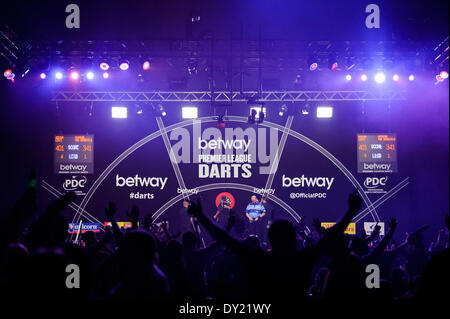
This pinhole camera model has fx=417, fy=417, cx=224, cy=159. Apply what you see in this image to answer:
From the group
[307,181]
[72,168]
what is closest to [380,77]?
[307,181]

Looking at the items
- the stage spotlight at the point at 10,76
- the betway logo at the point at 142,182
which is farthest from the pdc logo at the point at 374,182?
the stage spotlight at the point at 10,76

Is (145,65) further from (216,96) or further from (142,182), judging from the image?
(142,182)

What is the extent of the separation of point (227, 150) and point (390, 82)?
533 centimetres

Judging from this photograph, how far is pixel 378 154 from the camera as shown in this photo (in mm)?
13109

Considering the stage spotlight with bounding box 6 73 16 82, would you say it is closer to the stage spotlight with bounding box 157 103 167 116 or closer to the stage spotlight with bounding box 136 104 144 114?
the stage spotlight with bounding box 136 104 144 114

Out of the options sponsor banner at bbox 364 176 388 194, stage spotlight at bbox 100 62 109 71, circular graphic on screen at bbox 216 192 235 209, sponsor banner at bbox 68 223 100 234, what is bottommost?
sponsor banner at bbox 68 223 100 234

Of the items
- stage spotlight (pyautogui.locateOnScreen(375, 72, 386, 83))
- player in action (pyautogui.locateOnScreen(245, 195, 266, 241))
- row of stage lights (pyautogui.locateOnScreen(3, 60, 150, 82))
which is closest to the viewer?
row of stage lights (pyautogui.locateOnScreen(3, 60, 150, 82))

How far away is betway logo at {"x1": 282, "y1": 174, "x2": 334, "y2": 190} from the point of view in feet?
43.3

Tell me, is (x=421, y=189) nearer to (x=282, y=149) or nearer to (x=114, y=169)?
(x=282, y=149)

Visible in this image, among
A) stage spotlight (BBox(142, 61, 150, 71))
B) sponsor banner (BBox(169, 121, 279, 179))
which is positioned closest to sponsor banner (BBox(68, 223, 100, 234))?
sponsor banner (BBox(169, 121, 279, 179))

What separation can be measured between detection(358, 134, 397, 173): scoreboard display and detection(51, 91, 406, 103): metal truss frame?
1283 millimetres

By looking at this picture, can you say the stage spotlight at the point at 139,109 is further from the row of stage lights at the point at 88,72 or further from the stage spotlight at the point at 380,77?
the stage spotlight at the point at 380,77

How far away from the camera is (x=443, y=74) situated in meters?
10.5
